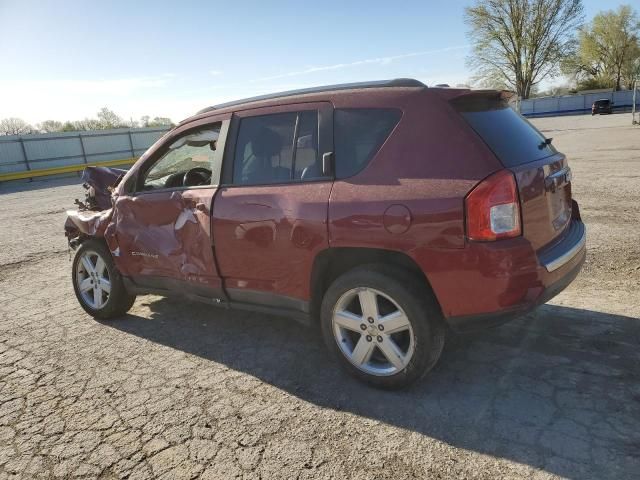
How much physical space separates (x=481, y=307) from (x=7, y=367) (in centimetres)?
360

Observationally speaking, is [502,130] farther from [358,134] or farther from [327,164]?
[327,164]

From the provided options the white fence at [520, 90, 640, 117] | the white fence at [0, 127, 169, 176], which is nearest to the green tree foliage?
the white fence at [0, 127, 169, 176]

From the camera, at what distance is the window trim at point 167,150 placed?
3551 millimetres

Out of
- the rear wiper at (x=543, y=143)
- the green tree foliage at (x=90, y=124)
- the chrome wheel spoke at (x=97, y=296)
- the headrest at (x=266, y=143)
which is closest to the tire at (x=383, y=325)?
the headrest at (x=266, y=143)

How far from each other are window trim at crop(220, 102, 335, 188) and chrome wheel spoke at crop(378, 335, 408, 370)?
106 centimetres

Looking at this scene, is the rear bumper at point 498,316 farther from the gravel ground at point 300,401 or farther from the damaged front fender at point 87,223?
the damaged front fender at point 87,223

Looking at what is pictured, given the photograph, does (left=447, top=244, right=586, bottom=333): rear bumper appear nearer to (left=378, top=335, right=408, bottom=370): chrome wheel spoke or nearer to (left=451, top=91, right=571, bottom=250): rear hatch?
(left=451, top=91, right=571, bottom=250): rear hatch

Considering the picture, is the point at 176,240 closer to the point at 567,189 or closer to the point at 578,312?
the point at 567,189

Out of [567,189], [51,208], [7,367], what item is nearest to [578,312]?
[567,189]

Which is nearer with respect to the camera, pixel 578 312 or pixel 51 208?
pixel 578 312

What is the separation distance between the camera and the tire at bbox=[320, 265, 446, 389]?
274 cm

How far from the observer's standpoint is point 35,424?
2.95 meters

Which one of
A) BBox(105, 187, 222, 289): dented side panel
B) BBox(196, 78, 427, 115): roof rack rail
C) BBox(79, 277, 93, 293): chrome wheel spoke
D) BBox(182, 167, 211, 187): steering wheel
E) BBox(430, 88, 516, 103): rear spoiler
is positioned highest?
BBox(196, 78, 427, 115): roof rack rail

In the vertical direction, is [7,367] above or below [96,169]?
below
